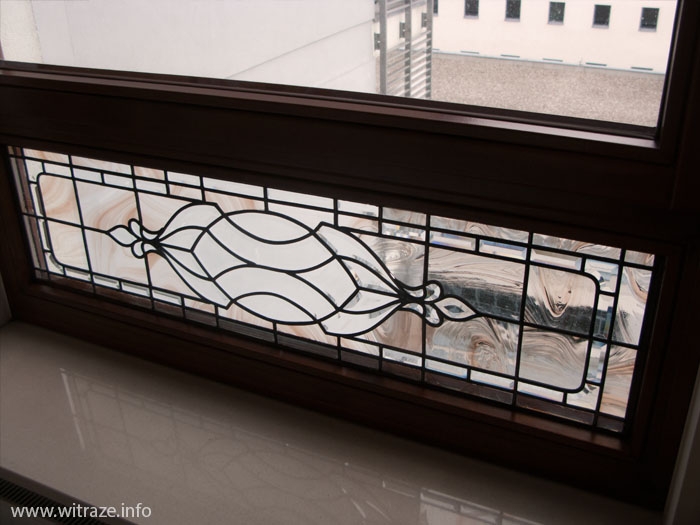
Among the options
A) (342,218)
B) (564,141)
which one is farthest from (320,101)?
(564,141)

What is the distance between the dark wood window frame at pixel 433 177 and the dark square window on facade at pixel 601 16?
76 millimetres

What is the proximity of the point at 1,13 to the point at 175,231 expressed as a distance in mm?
480

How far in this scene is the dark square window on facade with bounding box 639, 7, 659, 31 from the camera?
78 centimetres

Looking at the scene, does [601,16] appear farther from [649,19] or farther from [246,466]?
[246,466]

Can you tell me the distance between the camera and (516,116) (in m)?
0.90

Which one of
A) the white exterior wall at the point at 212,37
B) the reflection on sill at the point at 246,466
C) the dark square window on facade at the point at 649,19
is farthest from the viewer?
the reflection on sill at the point at 246,466

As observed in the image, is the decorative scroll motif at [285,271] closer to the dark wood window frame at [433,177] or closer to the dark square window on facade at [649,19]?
the dark wood window frame at [433,177]

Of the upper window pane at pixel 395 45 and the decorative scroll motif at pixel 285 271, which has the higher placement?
the upper window pane at pixel 395 45

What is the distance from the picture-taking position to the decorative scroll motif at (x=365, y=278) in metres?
1.00

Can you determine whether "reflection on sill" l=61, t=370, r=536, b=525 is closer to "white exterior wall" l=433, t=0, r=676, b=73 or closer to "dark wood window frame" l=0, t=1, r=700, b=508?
"dark wood window frame" l=0, t=1, r=700, b=508

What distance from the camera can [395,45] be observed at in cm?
92

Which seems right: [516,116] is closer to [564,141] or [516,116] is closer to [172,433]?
[564,141]

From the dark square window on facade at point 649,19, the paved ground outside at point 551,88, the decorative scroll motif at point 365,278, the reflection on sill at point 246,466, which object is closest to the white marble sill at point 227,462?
the reflection on sill at point 246,466

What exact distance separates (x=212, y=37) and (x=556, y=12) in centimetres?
52
